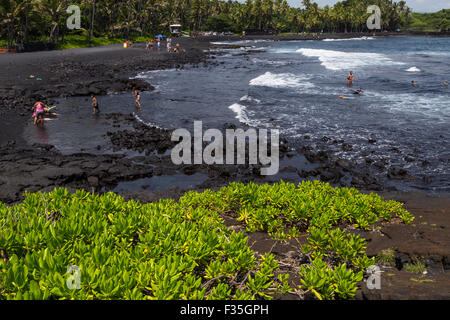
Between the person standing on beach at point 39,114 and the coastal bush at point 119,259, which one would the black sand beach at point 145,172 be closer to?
the person standing on beach at point 39,114

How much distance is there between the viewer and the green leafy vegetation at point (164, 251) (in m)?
3.62

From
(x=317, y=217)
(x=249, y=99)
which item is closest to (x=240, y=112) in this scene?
(x=249, y=99)

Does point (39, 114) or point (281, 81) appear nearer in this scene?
point (39, 114)

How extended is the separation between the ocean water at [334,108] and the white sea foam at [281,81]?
113mm

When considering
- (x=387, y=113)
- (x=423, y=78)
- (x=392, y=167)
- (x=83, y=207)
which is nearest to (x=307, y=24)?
(x=423, y=78)

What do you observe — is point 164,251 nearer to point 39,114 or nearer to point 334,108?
point 39,114

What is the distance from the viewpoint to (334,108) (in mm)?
26188

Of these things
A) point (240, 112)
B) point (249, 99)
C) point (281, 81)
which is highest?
point (281, 81)

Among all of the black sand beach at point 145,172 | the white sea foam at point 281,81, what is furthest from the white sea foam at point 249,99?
the black sand beach at point 145,172

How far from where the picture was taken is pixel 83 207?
5.80 meters

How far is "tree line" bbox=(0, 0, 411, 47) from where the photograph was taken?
51.3 meters

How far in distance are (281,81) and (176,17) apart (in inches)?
3538

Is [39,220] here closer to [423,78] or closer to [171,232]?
[171,232]

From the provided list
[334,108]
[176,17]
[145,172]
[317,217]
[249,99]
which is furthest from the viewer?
[176,17]
